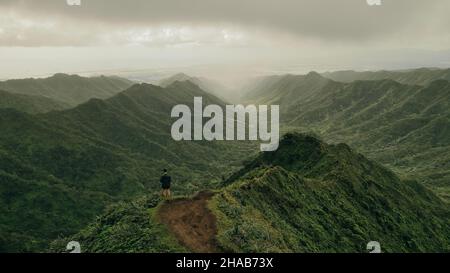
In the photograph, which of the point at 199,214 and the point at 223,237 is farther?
the point at 199,214

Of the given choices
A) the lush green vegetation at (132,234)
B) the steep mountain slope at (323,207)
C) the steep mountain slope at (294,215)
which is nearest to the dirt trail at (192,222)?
the steep mountain slope at (294,215)

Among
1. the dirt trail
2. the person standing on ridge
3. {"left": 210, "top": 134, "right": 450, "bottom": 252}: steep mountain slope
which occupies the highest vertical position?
the person standing on ridge

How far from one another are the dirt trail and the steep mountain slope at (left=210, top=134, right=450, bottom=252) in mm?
1283

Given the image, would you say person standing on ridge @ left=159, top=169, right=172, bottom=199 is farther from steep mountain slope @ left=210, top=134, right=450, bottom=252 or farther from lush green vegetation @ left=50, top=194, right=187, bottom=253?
steep mountain slope @ left=210, top=134, right=450, bottom=252

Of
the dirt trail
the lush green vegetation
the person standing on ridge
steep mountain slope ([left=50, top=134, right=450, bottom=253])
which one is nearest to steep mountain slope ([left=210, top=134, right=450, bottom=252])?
steep mountain slope ([left=50, top=134, right=450, bottom=253])

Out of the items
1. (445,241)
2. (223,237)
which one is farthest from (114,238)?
(445,241)

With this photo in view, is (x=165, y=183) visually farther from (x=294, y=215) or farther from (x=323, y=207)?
(x=323, y=207)

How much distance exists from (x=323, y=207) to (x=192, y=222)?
4047 cm

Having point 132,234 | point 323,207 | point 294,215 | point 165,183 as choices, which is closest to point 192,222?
point 165,183

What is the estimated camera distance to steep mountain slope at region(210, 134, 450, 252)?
199 feet

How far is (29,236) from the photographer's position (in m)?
138

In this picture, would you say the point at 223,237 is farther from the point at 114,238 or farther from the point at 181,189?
the point at 181,189

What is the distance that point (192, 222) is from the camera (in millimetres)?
52844
